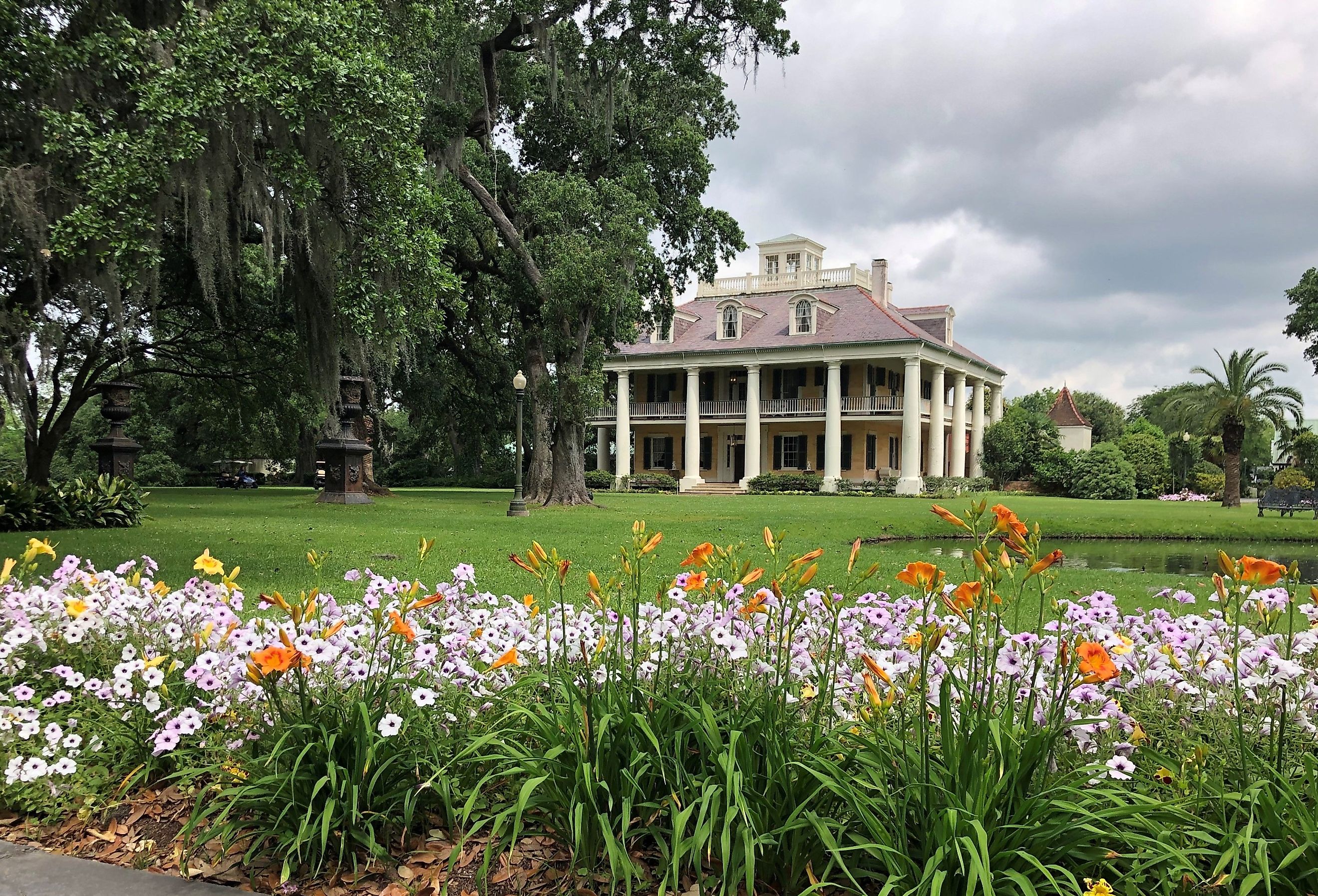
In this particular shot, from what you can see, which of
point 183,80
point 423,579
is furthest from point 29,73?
point 423,579

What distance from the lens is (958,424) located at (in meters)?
38.9

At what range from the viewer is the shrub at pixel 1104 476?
3312 centimetres

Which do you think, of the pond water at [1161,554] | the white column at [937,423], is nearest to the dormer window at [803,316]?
the white column at [937,423]

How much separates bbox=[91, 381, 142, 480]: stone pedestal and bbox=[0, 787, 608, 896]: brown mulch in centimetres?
1523

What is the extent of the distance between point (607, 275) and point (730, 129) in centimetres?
767

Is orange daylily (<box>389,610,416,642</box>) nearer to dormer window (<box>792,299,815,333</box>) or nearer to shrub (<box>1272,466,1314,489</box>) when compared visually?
dormer window (<box>792,299,815,333</box>)

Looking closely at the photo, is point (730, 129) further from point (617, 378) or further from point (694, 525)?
point (617, 378)

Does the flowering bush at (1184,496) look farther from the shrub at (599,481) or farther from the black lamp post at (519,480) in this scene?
the black lamp post at (519,480)

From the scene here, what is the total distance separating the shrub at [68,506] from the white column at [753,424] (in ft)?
86.1

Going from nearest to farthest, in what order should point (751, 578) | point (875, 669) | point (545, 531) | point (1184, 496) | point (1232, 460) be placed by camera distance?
point (875, 669) < point (751, 578) < point (545, 531) < point (1232, 460) < point (1184, 496)

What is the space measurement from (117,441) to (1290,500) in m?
26.4

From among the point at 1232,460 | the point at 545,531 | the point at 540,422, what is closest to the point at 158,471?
the point at 540,422

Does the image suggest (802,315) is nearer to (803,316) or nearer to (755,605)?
(803,316)

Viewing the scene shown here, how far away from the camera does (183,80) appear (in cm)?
815
